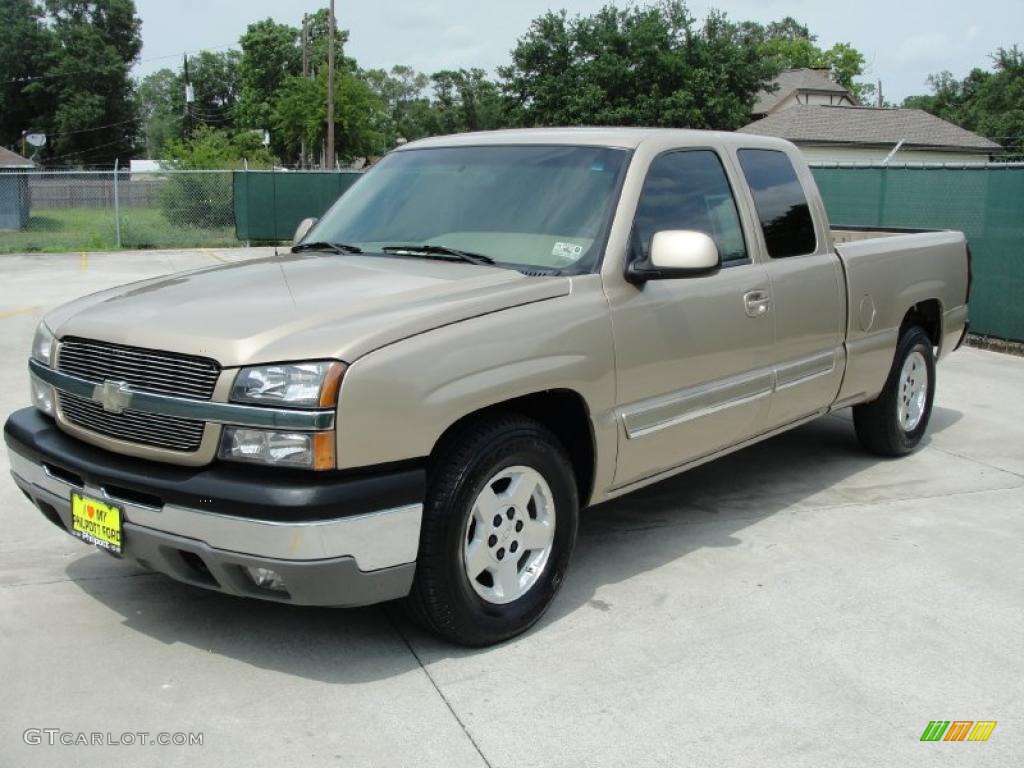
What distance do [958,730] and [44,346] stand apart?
11.6 feet

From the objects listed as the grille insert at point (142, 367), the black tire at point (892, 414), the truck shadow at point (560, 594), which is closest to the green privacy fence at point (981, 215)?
the black tire at point (892, 414)

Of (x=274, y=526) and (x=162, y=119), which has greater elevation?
(x=162, y=119)

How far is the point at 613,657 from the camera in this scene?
3908 mm

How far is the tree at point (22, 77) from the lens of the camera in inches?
3152

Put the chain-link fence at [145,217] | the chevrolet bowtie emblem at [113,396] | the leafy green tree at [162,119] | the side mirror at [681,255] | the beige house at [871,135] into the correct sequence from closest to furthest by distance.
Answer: the chevrolet bowtie emblem at [113,396]
the side mirror at [681,255]
the chain-link fence at [145,217]
the beige house at [871,135]
the leafy green tree at [162,119]

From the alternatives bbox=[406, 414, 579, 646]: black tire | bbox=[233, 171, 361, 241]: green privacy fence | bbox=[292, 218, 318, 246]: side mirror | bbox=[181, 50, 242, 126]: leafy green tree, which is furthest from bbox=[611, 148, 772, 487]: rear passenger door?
bbox=[181, 50, 242, 126]: leafy green tree

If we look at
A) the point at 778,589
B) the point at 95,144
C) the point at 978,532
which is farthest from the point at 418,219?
the point at 95,144

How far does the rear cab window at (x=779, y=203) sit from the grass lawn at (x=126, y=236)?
21114mm

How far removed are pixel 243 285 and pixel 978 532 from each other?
3793 mm

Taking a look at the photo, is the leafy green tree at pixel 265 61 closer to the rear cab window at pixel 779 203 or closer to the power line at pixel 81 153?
the power line at pixel 81 153

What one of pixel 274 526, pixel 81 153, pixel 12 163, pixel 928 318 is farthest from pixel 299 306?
pixel 81 153

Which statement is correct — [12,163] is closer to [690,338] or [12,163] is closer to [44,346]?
[44,346]

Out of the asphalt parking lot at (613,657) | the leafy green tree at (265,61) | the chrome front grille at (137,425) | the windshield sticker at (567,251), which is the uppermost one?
the leafy green tree at (265,61)

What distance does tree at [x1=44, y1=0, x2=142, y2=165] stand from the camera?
78.8m
